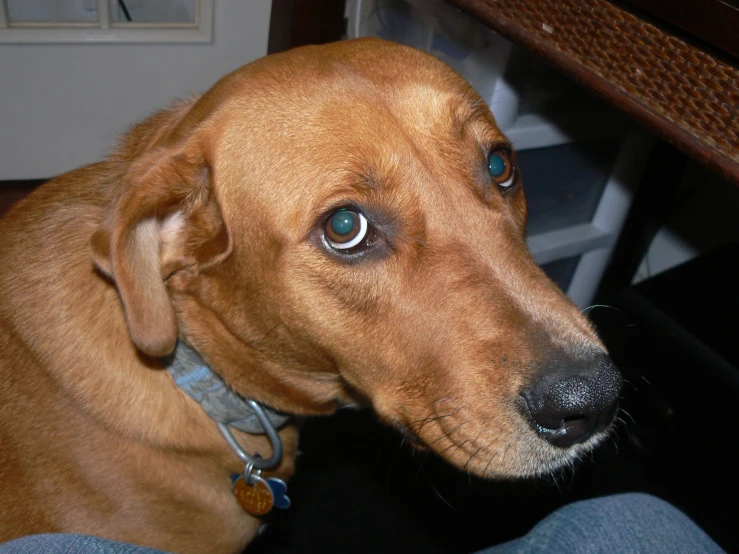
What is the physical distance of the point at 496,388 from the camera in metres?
1.63

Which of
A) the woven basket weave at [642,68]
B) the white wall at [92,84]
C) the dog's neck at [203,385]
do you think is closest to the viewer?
the woven basket weave at [642,68]

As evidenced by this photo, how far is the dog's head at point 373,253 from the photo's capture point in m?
1.65

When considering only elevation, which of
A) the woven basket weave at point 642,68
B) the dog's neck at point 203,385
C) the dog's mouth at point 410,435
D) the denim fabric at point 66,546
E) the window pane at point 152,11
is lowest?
the dog's neck at point 203,385

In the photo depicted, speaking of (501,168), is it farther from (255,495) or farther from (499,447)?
(255,495)

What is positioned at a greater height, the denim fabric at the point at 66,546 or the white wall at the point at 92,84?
the denim fabric at the point at 66,546

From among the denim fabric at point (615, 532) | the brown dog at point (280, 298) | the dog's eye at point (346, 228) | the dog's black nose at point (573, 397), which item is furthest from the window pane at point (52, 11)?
the denim fabric at point (615, 532)

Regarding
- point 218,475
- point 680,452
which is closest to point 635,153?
point 680,452

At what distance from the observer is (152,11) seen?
404 cm

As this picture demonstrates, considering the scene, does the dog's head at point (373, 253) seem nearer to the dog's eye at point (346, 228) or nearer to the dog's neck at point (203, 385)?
the dog's eye at point (346, 228)

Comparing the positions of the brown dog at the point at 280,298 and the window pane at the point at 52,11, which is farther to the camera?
the window pane at the point at 52,11

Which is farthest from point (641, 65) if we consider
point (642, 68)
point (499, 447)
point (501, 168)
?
point (499, 447)

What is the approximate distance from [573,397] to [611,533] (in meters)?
0.31

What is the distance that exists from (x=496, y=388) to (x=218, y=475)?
106 cm

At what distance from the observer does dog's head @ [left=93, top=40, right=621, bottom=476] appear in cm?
165
